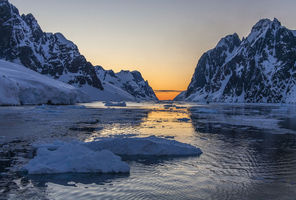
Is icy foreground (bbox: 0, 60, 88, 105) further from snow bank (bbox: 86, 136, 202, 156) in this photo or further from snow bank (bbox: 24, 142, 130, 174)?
snow bank (bbox: 24, 142, 130, 174)

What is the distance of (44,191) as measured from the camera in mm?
8961

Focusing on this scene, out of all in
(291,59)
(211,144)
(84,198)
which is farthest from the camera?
(291,59)

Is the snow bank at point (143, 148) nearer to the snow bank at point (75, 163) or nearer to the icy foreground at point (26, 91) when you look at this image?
the snow bank at point (75, 163)

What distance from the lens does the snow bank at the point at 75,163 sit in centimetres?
1112

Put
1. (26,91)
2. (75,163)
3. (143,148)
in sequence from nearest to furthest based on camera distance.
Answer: (75,163) → (143,148) → (26,91)

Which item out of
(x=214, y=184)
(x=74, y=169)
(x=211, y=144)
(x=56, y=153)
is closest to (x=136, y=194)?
(x=214, y=184)

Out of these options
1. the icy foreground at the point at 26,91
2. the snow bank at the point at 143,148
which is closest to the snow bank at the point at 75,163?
the snow bank at the point at 143,148

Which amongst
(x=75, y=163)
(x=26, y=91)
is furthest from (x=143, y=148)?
(x=26, y=91)

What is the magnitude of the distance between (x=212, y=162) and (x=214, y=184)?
3.50 metres

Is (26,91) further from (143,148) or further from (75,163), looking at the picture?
(75,163)

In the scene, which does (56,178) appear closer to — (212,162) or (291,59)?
(212,162)

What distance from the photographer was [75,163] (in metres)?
11.4

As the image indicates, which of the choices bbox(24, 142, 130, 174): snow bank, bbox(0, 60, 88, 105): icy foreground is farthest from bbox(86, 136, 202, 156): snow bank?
bbox(0, 60, 88, 105): icy foreground

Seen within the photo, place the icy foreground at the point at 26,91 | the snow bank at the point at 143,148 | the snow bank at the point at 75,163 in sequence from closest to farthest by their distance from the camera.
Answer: the snow bank at the point at 75,163 < the snow bank at the point at 143,148 < the icy foreground at the point at 26,91
